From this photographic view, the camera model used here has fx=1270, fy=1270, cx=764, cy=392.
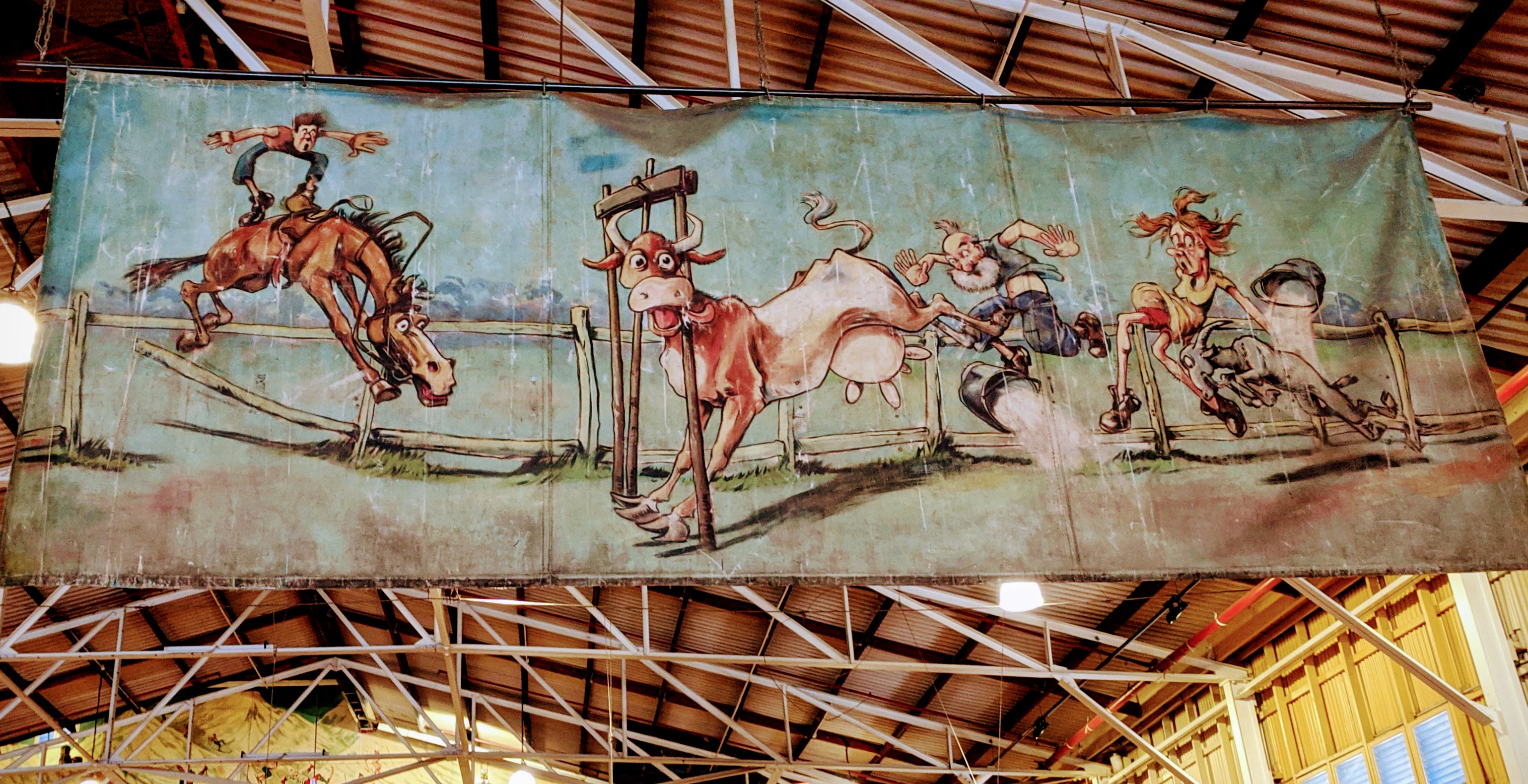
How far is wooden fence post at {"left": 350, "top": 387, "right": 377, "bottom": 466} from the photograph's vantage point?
6.29 metres

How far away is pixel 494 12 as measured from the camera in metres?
10.1

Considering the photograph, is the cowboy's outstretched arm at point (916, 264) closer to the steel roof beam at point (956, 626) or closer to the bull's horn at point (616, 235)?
the bull's horn at point (616, 235)

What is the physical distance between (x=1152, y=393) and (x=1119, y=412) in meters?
0.24

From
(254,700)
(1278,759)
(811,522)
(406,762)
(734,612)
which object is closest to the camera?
(811,522)

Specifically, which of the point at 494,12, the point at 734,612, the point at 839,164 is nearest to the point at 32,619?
the point at 734,612

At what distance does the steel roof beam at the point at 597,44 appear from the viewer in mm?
8930

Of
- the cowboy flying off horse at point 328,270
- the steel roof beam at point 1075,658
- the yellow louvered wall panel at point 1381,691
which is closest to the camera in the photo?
the cowboy flying off horse at point 328,270

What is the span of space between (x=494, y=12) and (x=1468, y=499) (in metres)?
7.63

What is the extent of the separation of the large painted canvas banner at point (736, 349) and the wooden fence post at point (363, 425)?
1.0 inches

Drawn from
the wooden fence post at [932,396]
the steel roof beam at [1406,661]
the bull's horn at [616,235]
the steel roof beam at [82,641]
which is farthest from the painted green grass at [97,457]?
the steel roof beam at [82,641]

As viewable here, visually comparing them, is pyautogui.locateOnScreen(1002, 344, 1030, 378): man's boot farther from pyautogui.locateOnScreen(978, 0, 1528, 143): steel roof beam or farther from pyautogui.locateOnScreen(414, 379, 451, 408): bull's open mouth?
pyautogui.locateOnScreen(414, 379, 451, 408): bull's open mouth

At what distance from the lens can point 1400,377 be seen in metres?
6.95

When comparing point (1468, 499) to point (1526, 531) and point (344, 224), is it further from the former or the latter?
point (344, 224)

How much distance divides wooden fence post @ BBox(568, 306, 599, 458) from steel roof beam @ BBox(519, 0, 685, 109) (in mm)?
2457
